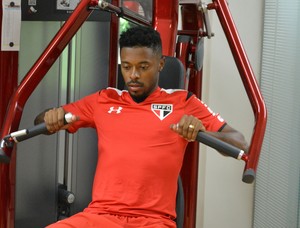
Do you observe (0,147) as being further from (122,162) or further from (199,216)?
(199,216)

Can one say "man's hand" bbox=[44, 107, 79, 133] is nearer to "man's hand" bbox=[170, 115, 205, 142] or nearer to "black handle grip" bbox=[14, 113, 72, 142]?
"black handle grip" bbox=[14, 113, 72, 142]

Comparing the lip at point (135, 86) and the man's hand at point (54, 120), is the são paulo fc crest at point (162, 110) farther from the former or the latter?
the man's hand at point (54, 120)

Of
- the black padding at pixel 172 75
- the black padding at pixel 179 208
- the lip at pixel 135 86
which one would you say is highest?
the black padding at pixel 172 75

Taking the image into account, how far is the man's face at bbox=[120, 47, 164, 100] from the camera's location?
2258 millimetres

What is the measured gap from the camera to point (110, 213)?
218 cm

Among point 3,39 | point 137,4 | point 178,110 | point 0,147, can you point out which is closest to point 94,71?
point 137,4

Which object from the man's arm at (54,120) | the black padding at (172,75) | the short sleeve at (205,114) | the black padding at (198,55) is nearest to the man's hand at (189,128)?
the short sleeve at (205,114)

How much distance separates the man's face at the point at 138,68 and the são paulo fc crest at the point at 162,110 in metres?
0.08

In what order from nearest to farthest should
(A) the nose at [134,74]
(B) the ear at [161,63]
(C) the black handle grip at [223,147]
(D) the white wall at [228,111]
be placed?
(C) the black handle grip at [223,147]
(A) the nose at [134,74]
(B) the ear at [161,63]
(D) the white wall at [228,111]

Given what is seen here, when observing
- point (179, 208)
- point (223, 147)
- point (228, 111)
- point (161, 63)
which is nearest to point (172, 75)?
point (161, 63)

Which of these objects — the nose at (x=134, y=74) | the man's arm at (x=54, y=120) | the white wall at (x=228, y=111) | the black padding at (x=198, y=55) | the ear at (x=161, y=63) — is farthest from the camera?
the white wall at (x=228, y=111)

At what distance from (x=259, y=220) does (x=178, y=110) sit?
1645 mm

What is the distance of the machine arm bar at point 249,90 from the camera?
6.55ft

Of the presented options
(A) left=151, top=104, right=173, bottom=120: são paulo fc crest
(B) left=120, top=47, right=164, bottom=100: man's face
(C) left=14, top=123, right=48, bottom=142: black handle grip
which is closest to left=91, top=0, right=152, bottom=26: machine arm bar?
(B) left=120, top=47, right=164, bottom=100: man's face
